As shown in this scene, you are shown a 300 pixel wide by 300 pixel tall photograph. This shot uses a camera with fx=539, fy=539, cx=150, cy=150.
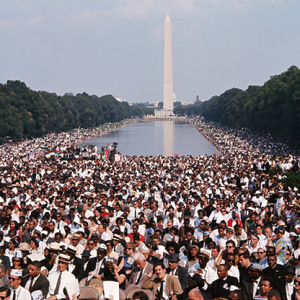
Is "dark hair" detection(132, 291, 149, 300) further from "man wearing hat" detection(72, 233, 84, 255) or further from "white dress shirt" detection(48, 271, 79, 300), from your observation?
"man wearing hat" detection(72, 233, 84, 255)

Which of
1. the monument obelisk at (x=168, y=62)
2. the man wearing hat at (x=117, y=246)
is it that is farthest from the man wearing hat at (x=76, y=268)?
the monument obelisk at (x=168, y=62)

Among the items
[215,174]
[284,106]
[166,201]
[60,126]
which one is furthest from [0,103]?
[166,201]

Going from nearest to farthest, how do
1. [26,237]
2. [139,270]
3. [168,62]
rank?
[139,270], [26,237], [168,62]

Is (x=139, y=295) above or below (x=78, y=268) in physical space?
above

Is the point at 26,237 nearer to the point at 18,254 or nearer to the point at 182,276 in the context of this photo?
the point at 18,254

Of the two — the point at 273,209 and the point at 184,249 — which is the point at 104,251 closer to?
the point at 184,249

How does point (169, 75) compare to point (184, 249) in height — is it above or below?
above

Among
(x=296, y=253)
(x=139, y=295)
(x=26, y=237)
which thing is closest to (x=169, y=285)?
(x=139, y=295)
